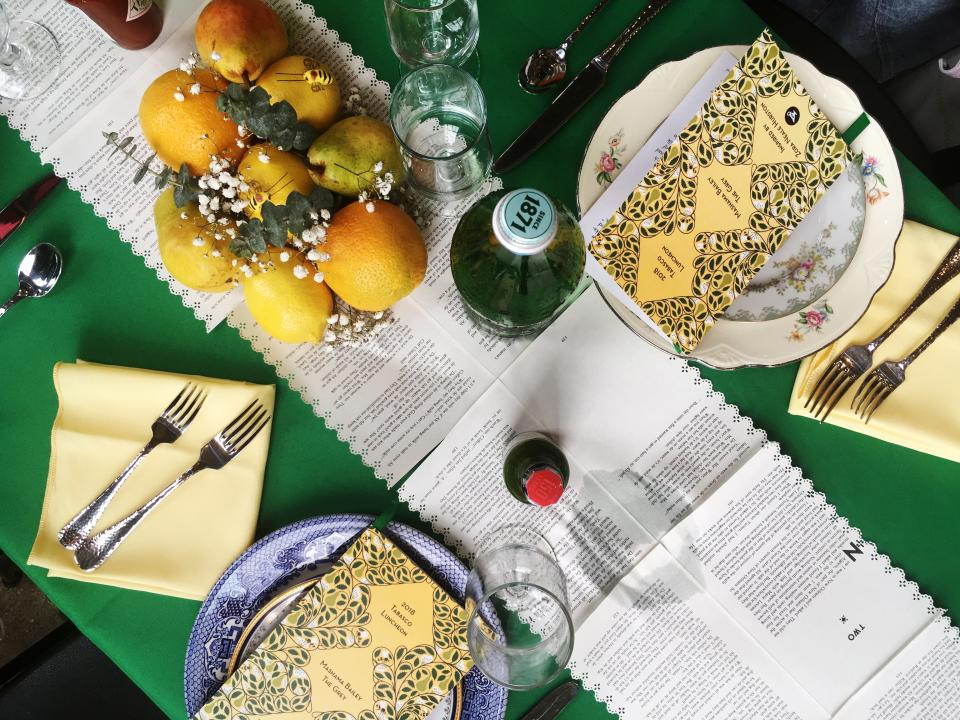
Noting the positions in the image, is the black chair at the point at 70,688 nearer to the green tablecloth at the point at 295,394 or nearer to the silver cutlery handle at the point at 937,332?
the green tablecloth at the point at 295,394

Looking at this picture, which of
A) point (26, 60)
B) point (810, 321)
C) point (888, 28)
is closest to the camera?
point (810, 321)

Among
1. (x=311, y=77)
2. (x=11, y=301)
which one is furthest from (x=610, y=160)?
(x=11, y=301)

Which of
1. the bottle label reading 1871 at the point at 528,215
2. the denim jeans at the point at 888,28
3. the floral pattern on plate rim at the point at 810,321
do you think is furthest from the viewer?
the denim jeans at the point at 888,28

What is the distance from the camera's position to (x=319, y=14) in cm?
82

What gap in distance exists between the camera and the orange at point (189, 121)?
68cm

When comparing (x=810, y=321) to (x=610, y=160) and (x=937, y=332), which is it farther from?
(x=610, y=160)

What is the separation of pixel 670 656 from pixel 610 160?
597 millimetres

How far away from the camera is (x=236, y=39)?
0.70 m

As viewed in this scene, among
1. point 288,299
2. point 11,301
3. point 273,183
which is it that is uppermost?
point 273,183

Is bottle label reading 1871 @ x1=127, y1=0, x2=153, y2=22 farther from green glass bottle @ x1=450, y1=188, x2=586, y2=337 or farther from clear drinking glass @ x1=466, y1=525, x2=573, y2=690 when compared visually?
clear drinking glass @ x1=466, y1=525, x2=573, y2=690

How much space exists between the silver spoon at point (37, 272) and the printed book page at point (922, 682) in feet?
3.62

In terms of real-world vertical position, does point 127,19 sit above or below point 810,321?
above

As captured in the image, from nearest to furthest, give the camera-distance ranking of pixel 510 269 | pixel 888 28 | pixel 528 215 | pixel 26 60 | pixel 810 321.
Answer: pixel 528 215 → pixel 510 269 → pixel 810 321 → pixel 26 60 → pixel 888 28

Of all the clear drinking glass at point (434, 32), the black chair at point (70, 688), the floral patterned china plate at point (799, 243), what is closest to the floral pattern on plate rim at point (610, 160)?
the floral patterned china plate at point (799, 243)
